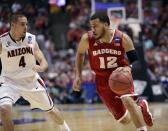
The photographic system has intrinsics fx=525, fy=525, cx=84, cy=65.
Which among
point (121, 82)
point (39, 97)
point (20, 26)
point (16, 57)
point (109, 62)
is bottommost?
point (39, 97)

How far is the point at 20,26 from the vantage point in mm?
6844

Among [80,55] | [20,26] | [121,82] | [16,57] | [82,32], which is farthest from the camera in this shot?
[82,32]

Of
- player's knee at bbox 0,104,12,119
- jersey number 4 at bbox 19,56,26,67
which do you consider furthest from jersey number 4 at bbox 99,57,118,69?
player's knee at bbox 0,104,12,119

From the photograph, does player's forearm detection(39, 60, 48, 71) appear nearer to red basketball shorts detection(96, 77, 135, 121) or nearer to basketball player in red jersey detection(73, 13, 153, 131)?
basketball player in red jersey detection(73, 13, 153, 131)

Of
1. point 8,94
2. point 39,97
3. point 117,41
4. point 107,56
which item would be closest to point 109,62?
point 107,56

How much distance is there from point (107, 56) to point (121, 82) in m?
0.55

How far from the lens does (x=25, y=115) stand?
12516 millimetres

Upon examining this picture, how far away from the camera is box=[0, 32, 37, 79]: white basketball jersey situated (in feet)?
23.2

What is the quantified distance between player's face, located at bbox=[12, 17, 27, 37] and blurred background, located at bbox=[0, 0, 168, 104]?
7620 millimetres

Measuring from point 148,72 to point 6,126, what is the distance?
9.70 meters

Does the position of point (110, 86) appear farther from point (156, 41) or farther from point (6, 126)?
point (156, 41)

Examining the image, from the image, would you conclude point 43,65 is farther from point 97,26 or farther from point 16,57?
point 97,26

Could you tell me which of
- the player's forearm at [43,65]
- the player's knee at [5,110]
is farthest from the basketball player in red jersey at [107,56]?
the player's knee at [5,110]

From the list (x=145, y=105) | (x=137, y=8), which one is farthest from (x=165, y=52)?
(x=145, y=105)
